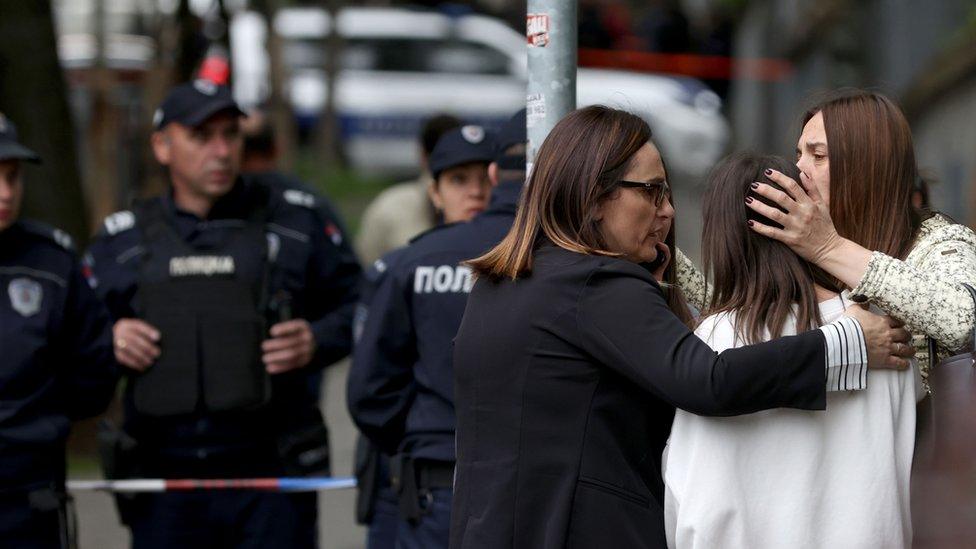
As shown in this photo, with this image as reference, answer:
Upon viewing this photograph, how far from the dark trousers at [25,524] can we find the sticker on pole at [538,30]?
92.0 inches

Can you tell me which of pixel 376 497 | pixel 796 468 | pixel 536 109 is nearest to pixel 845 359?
pixel 796 468

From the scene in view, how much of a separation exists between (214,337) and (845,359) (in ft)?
9.35

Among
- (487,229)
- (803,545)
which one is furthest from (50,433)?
(803,545)

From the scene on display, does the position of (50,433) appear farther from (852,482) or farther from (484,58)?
(484,58)

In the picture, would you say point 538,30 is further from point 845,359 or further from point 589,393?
point 845,359

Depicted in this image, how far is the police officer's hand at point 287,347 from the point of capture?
5445 mm

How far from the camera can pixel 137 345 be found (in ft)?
17.6

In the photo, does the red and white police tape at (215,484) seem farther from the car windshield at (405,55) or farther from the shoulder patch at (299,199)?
the car windshield at (405,55)

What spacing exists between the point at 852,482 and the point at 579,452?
567mm

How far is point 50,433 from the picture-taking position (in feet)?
16.4

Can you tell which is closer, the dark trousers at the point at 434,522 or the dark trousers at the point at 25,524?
the dark trousers at the point at 434,522

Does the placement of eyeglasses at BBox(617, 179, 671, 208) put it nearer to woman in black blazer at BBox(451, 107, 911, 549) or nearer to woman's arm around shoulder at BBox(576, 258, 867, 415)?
woman in black blazer at BBox(451, 107, 911, 549)

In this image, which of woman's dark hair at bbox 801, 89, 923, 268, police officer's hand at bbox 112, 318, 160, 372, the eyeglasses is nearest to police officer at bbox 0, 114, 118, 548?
police officer's hand at bbox 112, 318, 160, 372

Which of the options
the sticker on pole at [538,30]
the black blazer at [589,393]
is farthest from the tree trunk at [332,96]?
the black blazer at [589,393]
